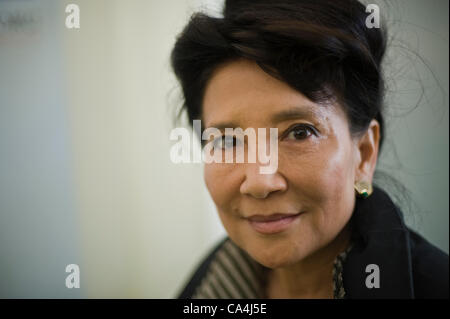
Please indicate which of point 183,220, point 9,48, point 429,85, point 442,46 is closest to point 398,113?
point 429,85

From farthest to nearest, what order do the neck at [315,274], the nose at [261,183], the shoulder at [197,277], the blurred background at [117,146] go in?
1. the shoulder at [197,277]
2. the blurred background at [117,146]
3. the neck at [315,274]
4. the nose at [261,183]

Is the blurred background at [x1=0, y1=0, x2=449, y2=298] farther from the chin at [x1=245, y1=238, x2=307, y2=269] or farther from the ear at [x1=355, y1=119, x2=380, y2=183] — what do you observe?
the chin at [x1=245, y1=238, x2=307, y2=269]

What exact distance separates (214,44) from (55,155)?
0.63 m

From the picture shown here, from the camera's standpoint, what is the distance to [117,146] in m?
1.32

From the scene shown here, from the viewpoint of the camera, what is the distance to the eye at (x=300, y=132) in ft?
2.19

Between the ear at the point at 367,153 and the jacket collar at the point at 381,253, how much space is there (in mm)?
64

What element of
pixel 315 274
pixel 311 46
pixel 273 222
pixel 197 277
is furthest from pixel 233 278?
pixel 311 46

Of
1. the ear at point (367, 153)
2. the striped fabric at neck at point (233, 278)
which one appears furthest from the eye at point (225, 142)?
the striped fabric at neck at point (233, 278)

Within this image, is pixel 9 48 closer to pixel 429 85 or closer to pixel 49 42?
pixel 49 42

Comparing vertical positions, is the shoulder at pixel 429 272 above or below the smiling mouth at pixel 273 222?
below

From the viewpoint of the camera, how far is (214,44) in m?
0.72

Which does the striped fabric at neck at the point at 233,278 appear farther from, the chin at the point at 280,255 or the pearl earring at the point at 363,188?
the pearl earring at the point at 363,188

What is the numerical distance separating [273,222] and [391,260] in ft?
0.76

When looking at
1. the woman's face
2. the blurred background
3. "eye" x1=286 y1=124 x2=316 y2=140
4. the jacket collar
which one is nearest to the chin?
the woman's face
